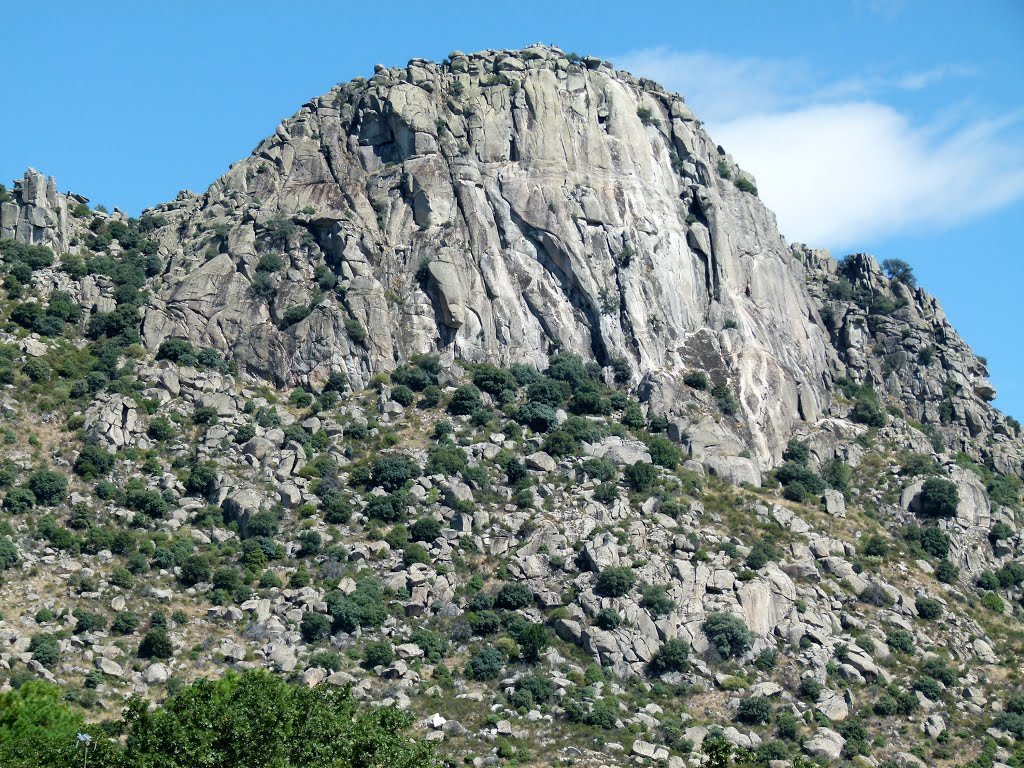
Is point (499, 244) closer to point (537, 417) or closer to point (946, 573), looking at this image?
point (537, 417)

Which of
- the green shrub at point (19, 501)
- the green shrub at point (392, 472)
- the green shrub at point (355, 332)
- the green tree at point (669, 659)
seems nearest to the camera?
the green tree at point (669, 659)

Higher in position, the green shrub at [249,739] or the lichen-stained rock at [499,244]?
the lichen-stained rock at [499,244]

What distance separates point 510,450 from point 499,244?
20.9m

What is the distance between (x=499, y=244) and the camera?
12719cm

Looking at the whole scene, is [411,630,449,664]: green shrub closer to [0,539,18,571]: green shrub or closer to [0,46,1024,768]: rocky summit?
[0,46,1024,768]: rocky summit

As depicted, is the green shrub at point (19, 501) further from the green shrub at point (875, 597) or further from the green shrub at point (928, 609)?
the green shrub at point (928, 609)

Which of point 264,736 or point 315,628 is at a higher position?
point 315,628

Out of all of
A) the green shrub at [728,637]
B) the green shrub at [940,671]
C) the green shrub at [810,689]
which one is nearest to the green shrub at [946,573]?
the green shrub at [940,671]

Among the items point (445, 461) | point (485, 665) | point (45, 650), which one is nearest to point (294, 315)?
point (445, 461)

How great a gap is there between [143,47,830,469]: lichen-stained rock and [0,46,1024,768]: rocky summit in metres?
0.32

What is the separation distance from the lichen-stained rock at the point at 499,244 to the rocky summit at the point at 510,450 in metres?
0.32

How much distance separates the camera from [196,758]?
226 ft

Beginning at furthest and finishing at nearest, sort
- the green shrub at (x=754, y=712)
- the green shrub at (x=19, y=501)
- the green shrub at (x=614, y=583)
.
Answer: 1. the green shrub at (x=19, y=501)
2. the green shrub at (x=614, y=583)
3. the green shrub at (x=754, y=712)

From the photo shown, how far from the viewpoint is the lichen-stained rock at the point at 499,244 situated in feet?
400
